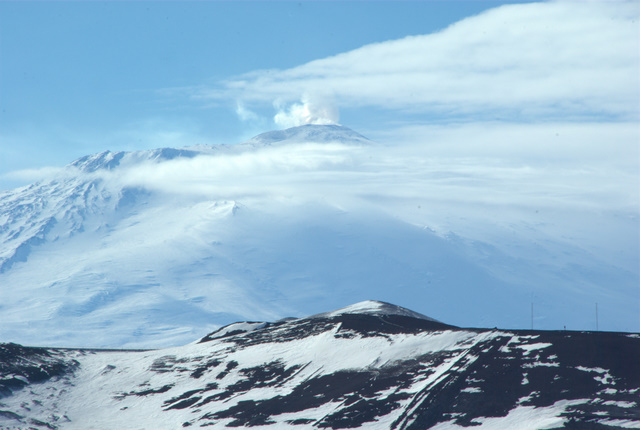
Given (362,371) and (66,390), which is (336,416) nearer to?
(362,371)

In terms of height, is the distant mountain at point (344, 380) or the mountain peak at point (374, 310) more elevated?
the mountain peak at point (374, 310)

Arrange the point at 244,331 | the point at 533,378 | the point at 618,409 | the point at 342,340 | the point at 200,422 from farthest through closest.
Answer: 1. the point at 244,331
2. the point at 342,340
3. the point at 200,422
4. the point at 533,378
5. the point at 618,409

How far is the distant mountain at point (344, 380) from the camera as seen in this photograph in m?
A: 70.2

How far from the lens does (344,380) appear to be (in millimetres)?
84312

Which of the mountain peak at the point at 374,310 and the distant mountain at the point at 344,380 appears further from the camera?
the mountain peak at the point at 374,310

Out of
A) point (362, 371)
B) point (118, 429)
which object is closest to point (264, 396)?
point (362, 371)

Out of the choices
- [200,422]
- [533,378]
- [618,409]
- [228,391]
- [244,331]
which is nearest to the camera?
[618,409]

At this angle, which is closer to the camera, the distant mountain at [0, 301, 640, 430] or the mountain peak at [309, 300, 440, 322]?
the distant mountain at [0, 301, 640, 430]

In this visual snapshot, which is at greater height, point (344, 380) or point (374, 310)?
point (374, 310)

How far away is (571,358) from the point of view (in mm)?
77062

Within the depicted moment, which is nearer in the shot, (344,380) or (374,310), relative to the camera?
(344,380)

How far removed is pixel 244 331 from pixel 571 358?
52.5m

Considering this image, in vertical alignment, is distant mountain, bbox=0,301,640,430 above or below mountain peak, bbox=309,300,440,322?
below

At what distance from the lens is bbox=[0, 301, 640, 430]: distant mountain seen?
70.2m
